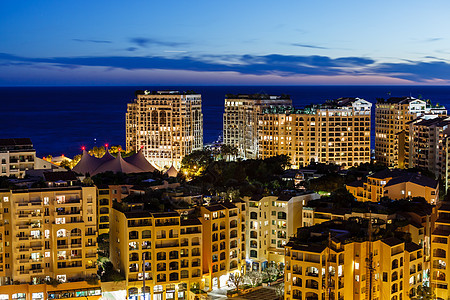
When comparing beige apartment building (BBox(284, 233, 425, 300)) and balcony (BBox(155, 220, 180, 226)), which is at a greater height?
balcony (BBox(155, 220, 180, 226))

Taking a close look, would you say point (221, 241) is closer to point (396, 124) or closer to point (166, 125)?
point (396, 124)

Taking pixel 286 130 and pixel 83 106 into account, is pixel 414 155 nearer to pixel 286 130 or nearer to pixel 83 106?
pixel 286 130

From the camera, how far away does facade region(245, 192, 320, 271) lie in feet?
133

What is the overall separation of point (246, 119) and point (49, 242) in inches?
1964

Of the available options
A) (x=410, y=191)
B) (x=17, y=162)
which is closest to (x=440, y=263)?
(x=410, y=191)

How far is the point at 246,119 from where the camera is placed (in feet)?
274

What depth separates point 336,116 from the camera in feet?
240

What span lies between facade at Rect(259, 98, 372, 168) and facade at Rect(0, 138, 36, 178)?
29.7 metres

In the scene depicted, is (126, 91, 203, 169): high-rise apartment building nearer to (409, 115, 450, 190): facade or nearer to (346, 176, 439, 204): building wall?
(409, 115, 450, 190): facade

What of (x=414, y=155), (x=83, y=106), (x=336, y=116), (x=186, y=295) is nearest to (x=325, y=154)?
(x=336, y=116)

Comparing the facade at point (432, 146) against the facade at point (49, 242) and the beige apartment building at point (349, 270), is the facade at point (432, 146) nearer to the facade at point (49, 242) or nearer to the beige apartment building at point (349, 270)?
the beige apartment building at point (349, 270)

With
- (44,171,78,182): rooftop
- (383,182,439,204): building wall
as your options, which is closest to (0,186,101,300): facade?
(44,171,78,182): rooftop

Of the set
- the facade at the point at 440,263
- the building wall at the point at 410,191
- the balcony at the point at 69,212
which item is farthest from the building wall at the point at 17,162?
the facade at the point at 440,263

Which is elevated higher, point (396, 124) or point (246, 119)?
point (246, 119)
